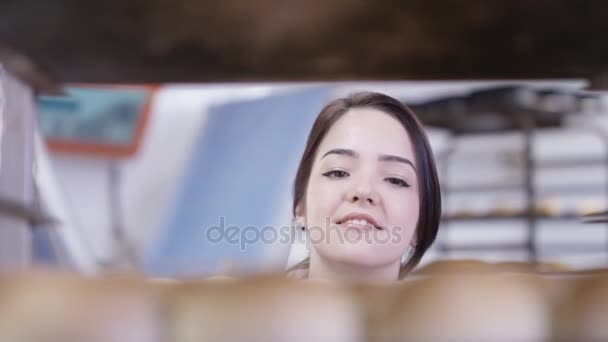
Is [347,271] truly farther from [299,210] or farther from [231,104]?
[231,104]

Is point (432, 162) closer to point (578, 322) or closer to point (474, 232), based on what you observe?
point (578, 322)

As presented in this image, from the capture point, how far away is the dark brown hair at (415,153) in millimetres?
265

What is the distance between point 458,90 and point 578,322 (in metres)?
0.34

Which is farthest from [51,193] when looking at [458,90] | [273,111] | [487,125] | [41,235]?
[487,125]

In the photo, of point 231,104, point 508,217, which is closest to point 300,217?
point 231,104

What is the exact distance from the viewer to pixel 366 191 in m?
0.26

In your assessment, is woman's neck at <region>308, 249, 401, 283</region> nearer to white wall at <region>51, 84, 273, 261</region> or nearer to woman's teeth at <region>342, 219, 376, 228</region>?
woman's teeth at <region>342, 219, 376, 228</region>

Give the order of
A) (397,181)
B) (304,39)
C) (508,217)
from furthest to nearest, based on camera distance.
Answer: (508,217)
(304,39)
(397,181)

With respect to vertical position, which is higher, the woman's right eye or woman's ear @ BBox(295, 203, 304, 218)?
the woman's right eye

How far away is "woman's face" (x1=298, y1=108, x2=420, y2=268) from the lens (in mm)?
255

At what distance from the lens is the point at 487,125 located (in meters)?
0.64

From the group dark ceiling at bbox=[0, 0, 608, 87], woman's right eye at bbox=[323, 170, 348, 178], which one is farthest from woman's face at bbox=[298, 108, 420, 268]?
dark ceiling at bbox=[0, 0, 608, 87]

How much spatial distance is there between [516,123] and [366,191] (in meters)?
0.43

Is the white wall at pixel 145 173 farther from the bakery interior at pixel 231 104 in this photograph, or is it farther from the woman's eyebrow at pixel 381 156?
the woman's eyebrow at pixel 381 156
